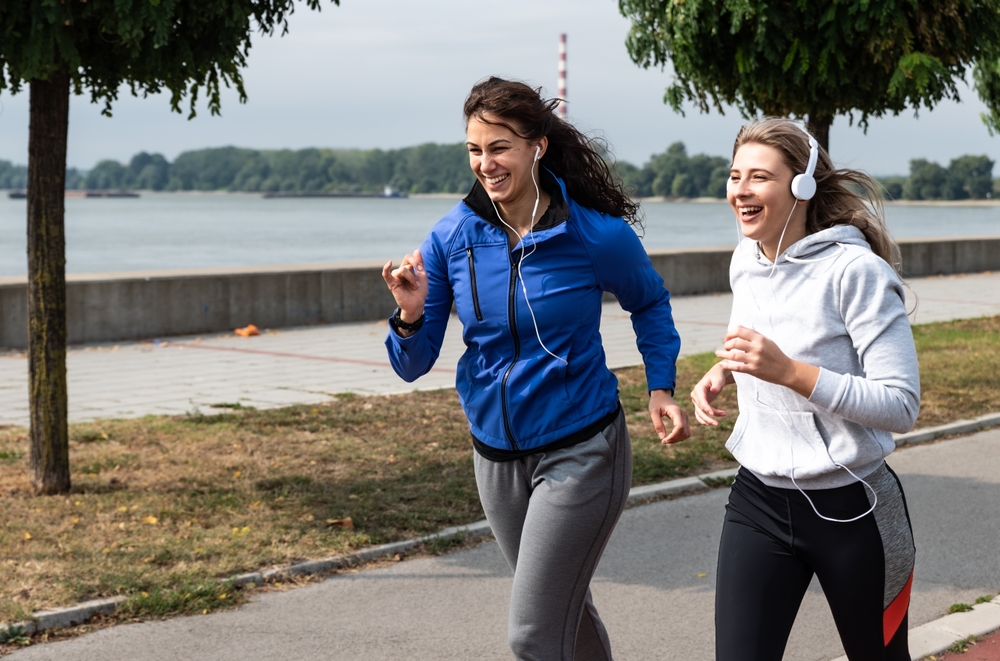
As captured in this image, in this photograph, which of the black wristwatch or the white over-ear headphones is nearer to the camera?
the white over-ear headphones

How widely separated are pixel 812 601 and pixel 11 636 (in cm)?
314

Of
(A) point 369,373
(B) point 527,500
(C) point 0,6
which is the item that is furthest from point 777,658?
(A) point 369,373

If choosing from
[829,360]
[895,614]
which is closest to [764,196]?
[829,360]

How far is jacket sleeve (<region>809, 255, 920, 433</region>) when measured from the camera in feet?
8.21

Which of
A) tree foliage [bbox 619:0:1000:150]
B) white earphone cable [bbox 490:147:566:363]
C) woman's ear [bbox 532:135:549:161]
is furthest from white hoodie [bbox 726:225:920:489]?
tree foliage [bbox 619:0:1000:150]

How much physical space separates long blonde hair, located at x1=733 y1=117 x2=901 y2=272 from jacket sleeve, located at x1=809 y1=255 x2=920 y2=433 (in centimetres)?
17

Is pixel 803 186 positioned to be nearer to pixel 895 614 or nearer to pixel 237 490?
pixel 895 614

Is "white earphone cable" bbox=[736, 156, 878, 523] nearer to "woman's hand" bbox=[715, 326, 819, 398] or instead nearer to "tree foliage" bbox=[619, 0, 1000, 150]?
"woman's hand" bbox=[715, 326, 819, 398]

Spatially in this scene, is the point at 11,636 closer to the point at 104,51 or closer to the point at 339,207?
the point at 104,51

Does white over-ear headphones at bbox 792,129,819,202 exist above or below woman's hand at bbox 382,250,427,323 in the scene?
above

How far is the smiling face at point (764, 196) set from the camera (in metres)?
2.77

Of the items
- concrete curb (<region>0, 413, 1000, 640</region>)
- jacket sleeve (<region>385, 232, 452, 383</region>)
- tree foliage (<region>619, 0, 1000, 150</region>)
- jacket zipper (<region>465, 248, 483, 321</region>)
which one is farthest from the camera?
tree foliage (<region>619, 0, 1000, 150</region>)

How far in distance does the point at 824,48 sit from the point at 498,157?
7.30 meters

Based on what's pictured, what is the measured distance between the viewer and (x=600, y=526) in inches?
119
